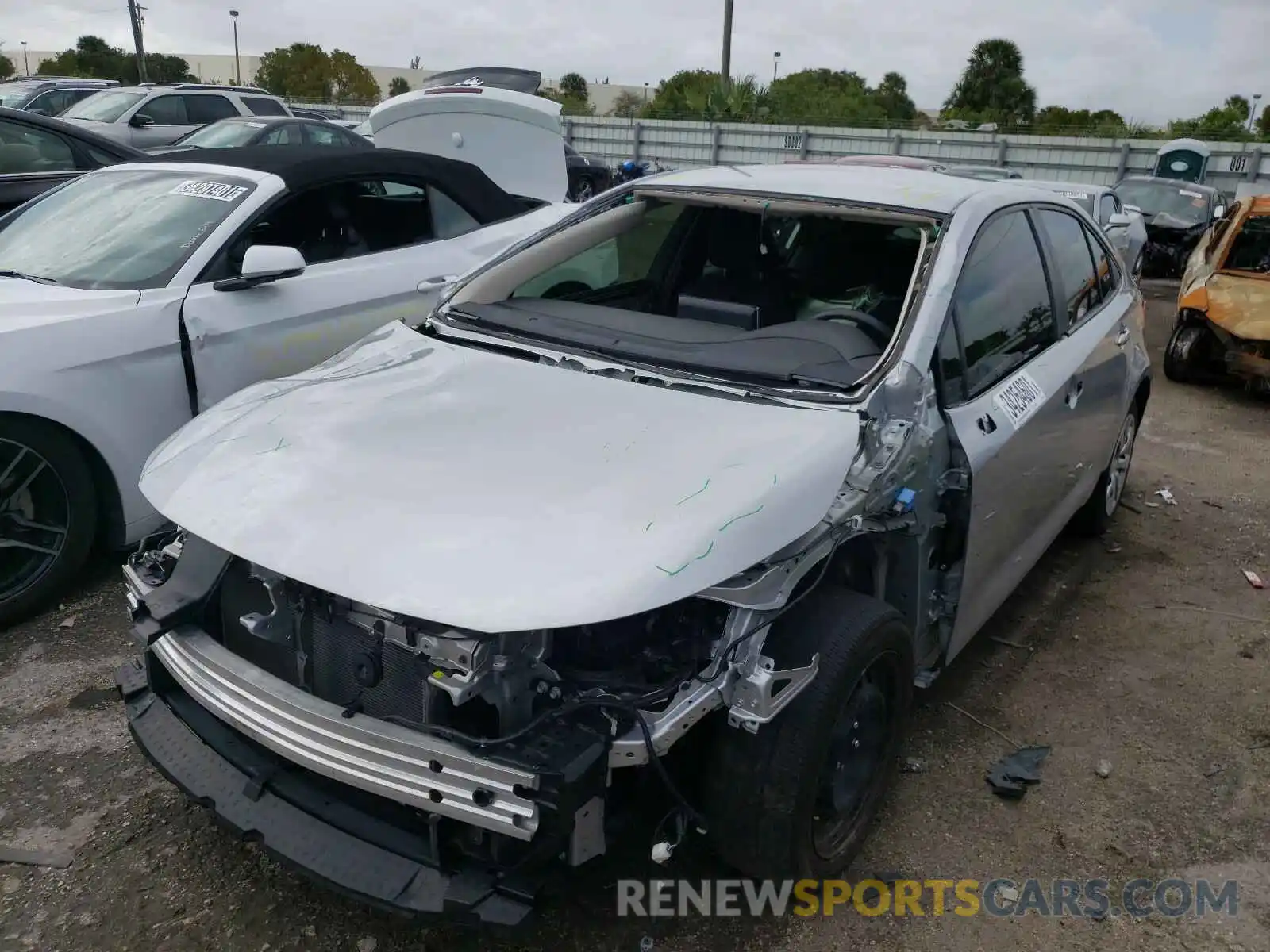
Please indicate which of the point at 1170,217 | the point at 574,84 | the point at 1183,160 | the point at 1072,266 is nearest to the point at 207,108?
the point at 1072,266

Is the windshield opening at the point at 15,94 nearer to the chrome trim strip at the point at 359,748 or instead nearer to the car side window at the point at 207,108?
the car side window at the point at 207,108

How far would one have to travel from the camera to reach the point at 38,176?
6508 millimetres

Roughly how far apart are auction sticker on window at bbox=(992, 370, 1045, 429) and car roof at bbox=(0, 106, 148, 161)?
18.8ft

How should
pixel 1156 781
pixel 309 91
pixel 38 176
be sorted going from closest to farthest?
pixel 1156 781, pixel 38 176, pixel 309 91

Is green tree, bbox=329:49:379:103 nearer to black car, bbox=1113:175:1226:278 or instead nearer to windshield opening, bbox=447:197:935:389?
black car, bbox=1113:175:1226:278

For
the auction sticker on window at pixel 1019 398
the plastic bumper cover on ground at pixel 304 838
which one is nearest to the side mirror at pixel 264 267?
the plastic bumper cover on ground at pixel 304 838

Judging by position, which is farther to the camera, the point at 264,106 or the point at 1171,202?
the point at 264,106

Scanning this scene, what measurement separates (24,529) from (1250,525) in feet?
18.6

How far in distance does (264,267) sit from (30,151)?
3842 millimetres

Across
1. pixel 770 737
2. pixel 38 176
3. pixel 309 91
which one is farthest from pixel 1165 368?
pixel 309 91

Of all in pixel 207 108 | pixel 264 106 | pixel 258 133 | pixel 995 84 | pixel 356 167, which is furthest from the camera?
pixel 995 84

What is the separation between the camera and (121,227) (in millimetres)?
4359

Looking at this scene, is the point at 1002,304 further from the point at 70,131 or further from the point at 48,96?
the point at 48,96

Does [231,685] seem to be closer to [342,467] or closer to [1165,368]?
[342,467]
